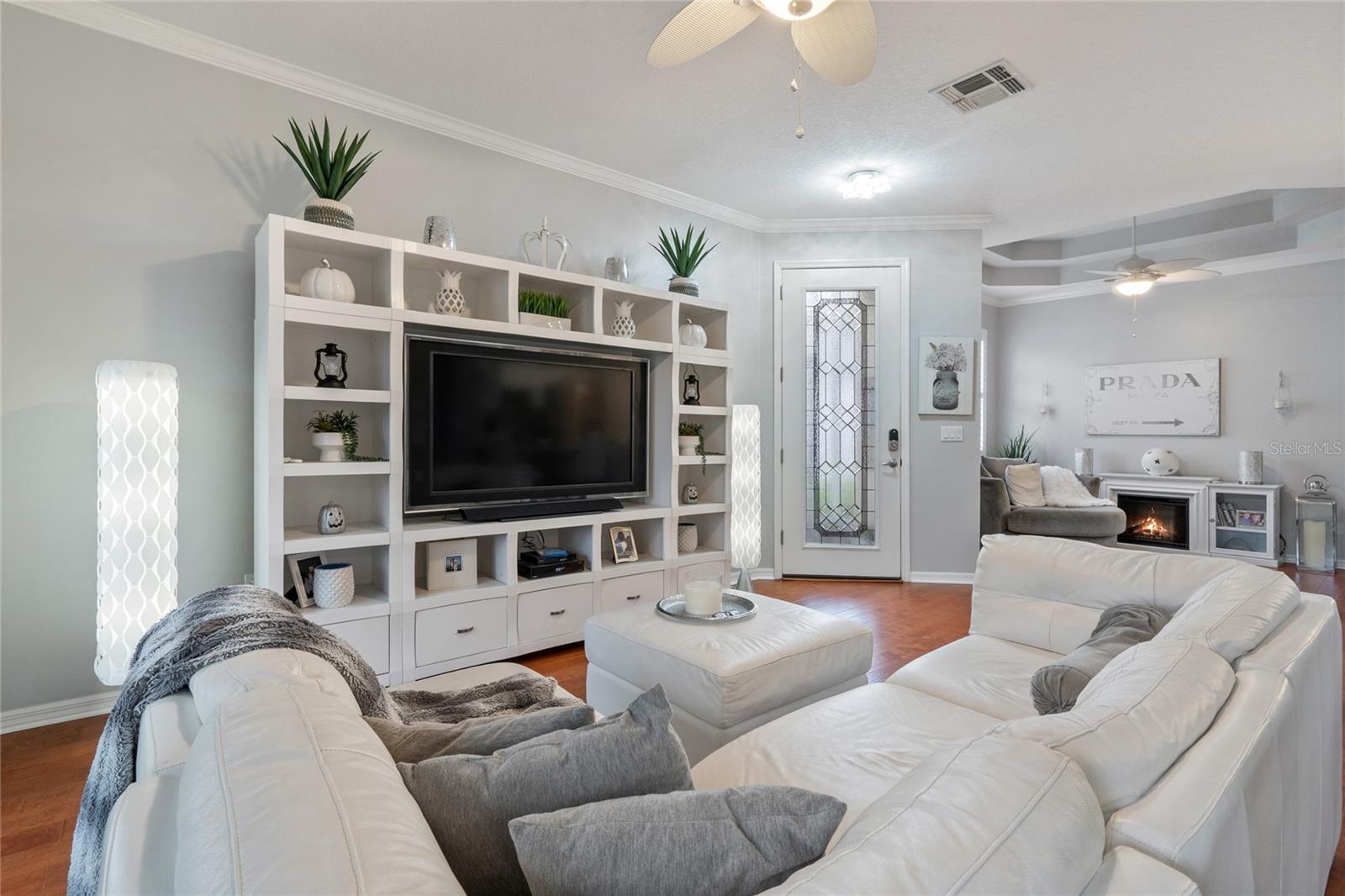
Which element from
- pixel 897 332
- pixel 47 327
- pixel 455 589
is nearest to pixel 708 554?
pixel 455 589

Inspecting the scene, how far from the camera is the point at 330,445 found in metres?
2.71

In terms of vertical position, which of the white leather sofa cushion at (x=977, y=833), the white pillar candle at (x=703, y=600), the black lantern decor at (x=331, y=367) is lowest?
the white pillar candle at (x=703, y=600)

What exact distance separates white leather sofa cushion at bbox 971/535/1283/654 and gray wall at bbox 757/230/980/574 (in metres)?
2.62

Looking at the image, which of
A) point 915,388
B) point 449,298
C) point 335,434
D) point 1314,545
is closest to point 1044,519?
point 915,388

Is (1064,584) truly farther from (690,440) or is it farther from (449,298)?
(449,298)

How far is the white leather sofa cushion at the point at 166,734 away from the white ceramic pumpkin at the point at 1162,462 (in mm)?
7447

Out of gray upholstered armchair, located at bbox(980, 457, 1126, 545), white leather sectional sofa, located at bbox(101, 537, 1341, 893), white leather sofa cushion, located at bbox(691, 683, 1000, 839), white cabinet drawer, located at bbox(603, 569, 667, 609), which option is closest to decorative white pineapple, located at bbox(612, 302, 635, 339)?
white cabinet drawer, located at bbox(603, 569, 667, 609)

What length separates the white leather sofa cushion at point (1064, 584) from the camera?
1857 millimetres

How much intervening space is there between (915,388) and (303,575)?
411 centimetres

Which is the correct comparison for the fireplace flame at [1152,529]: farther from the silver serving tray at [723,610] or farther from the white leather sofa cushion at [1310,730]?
the silver serving tray at [723,610]

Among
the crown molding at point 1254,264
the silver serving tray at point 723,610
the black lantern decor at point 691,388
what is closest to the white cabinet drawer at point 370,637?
the silver serving tray at point 723,610

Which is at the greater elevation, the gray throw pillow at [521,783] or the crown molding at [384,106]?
the crown molding at [384,106]

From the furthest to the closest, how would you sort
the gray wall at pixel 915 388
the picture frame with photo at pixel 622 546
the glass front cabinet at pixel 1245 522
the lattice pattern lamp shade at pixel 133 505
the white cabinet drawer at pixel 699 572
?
the glass front cabinet at pixel 1245 522 → the gray wall at pixel 915 388 → the white cabinet drawer at pixel 699 572 → the picture frame with photo at pixel 622 546 → the lattice pattern lamp shade at pixel 133 505

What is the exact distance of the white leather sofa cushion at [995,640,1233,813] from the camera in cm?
78
